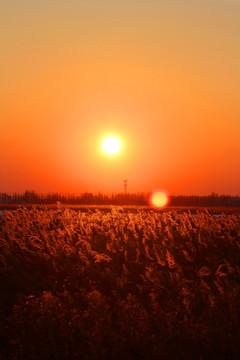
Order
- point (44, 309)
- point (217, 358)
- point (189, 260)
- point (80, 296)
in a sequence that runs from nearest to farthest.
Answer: point (217, 358), point (44, 309), point (80, 296), point (189, 260)

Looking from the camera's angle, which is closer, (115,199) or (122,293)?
(122,293)

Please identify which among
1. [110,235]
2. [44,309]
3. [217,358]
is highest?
[110,235]

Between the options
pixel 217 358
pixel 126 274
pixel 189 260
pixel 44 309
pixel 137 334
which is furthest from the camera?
pixel 189 260

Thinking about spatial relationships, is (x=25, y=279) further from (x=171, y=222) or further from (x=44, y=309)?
(x=171, y=222)

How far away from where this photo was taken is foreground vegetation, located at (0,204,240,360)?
598cm

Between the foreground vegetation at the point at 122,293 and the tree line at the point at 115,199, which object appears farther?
the tree line at the point at 115,199

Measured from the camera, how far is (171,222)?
11.9m

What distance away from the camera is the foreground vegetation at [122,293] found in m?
5.98

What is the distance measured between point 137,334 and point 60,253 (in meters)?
4.36

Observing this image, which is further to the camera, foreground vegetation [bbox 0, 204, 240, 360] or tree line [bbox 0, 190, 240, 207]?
tree line [bbox 0, 190, 240, 207]

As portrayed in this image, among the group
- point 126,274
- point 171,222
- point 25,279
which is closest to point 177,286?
point 126,274

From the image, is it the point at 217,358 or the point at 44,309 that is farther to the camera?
the point at 44,309

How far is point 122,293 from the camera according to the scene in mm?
8492

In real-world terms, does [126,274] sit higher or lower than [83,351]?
higher
